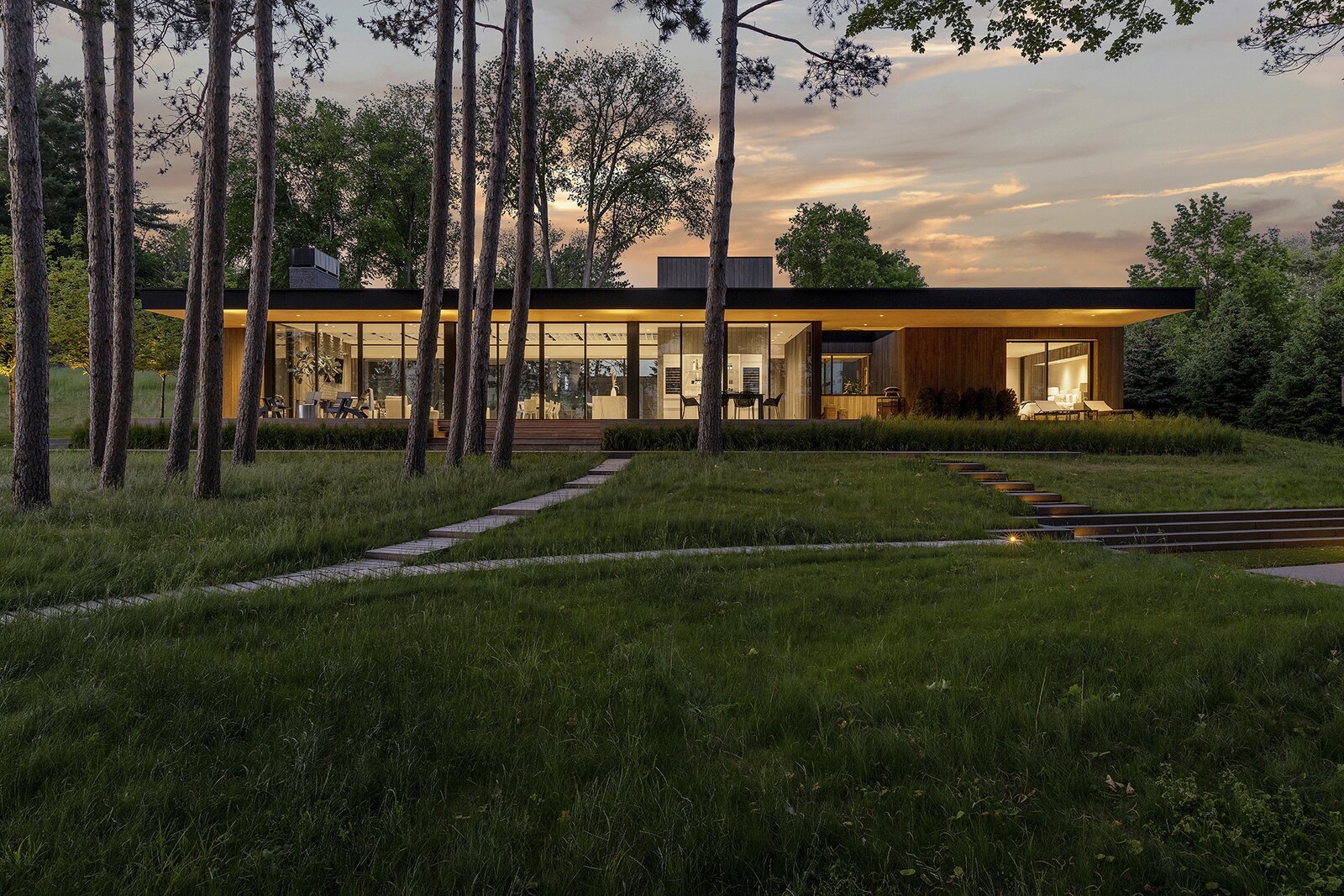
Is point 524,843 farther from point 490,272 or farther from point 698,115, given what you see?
point 698,115

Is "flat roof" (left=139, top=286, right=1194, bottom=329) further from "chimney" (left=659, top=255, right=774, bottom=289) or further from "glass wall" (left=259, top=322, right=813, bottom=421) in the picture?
"chimney" (left=659, top=255, right=774, bottom=289)

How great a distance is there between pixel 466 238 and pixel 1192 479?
526 inches

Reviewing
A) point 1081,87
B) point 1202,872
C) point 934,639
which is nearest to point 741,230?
point 1081,87

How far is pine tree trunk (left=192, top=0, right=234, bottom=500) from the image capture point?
9.11 meters

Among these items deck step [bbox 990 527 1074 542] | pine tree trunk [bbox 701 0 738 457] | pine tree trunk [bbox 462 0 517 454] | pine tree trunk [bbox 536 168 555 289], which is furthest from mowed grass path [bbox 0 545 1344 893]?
pine tree trunk [bbox 536 168 555 289]

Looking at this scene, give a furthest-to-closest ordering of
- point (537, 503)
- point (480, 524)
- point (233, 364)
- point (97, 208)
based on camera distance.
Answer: point (233, 364)
point (97, 208)
point (537, 503)
point (480, 524)

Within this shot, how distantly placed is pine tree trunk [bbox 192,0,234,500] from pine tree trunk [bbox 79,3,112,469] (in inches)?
82.5

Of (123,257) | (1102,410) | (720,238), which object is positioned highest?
(720,238)

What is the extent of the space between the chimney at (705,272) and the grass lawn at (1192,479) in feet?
33.8

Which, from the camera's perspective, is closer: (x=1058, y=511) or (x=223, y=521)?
(x=223, y=521)

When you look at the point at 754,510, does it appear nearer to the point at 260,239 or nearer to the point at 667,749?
the point at 667,749

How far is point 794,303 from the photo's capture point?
19.5 m

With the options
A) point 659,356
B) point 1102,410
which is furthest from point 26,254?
point 1102,410

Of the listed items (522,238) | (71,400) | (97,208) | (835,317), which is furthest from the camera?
(71,400)
